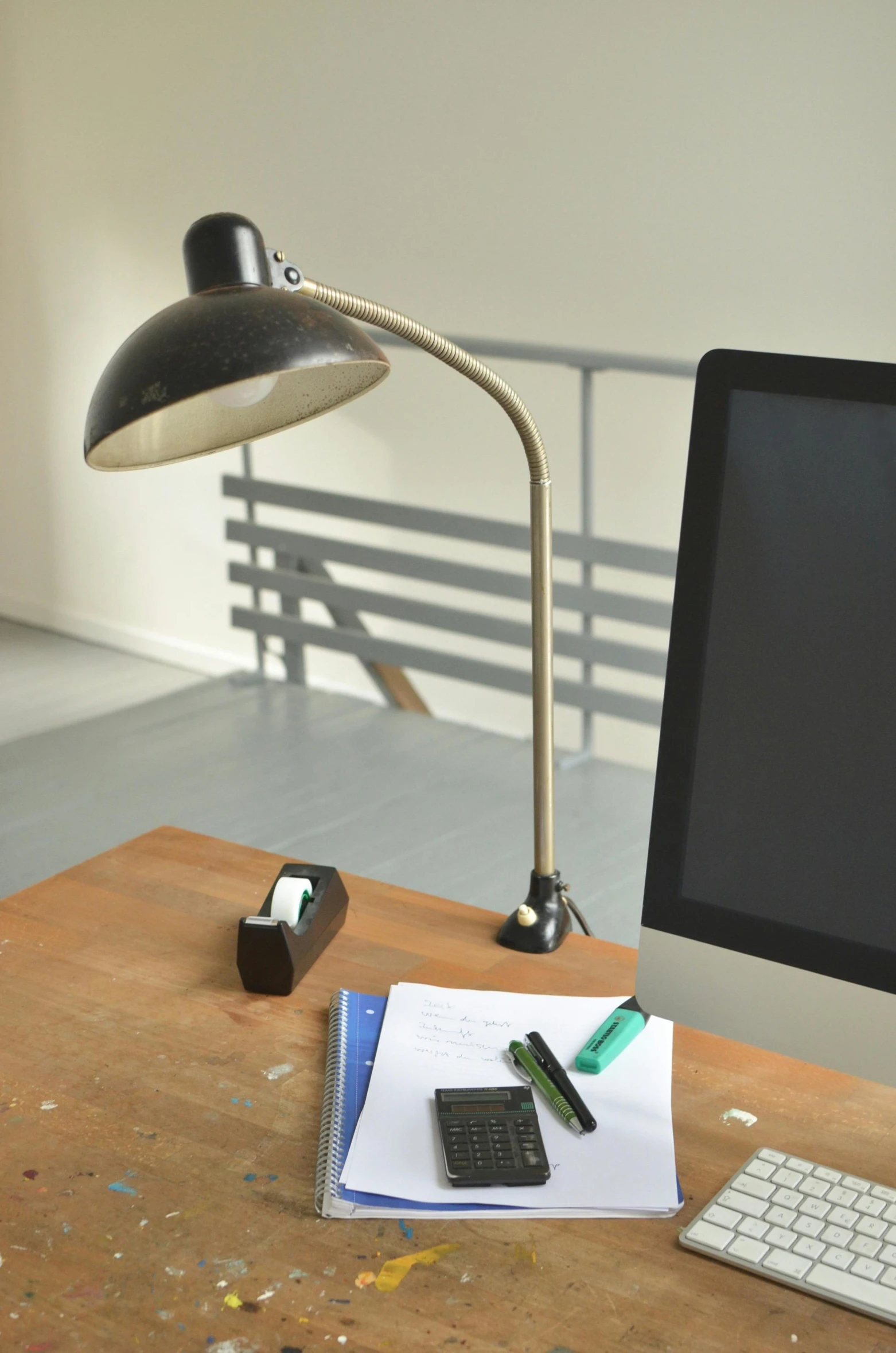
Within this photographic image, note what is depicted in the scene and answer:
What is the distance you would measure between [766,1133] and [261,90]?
3860 millimetres

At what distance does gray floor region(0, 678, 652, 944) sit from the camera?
104 inches

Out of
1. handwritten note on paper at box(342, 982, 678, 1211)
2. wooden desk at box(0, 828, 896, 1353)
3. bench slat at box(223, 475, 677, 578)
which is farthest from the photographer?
bench slat at box(223, 475, 677, 578)

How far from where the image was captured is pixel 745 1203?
77 centimetres

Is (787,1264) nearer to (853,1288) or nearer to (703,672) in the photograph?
(853,1288)

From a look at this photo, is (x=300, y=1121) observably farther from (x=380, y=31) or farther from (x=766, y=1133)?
(x=380, y=31)

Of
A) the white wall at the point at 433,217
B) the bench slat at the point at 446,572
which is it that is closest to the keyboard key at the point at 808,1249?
the bench slat at the point at 446,572

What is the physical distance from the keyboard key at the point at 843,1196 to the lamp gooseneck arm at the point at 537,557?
43cm

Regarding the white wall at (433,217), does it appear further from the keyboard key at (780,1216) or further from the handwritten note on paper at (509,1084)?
the keyboard key at (780,1216)

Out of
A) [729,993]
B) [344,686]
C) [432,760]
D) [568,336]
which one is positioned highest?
[729,993]

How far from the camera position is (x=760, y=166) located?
3285 mm

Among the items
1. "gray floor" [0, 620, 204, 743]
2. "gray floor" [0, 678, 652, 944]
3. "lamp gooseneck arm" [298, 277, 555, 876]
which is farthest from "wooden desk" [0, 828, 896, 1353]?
"gray floor" [0, 620, 204, 743]

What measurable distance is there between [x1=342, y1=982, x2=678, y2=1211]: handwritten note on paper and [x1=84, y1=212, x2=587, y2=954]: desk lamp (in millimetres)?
Answer: 128

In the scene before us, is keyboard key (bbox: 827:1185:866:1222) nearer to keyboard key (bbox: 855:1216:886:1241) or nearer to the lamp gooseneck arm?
keyboard key (bbox: 855:1216:886:1241)

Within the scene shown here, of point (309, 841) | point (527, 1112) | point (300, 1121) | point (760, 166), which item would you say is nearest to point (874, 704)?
point (527, 1112)
